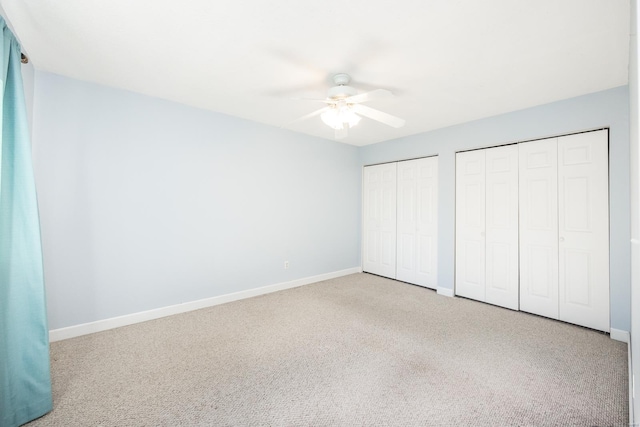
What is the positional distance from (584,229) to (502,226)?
760mm

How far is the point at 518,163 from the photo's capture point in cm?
338

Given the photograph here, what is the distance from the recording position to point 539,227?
10.6 feet

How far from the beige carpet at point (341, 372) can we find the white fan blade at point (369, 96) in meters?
2.13

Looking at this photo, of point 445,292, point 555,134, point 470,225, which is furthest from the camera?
point 445,292

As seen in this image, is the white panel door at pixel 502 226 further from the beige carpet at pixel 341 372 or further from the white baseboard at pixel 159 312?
the white baseboard at pixel 159 312

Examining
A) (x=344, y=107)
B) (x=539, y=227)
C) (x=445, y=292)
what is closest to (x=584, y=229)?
(x=539, y=227)

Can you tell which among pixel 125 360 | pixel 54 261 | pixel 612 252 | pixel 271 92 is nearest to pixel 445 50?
pixel 271 92

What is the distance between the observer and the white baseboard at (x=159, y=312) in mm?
2619

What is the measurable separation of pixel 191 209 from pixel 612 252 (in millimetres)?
4510

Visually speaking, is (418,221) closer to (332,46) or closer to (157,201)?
(332,46)

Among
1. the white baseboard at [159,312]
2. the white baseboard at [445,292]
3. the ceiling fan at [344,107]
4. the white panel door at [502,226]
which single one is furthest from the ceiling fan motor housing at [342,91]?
the white baseboard at [445,292]

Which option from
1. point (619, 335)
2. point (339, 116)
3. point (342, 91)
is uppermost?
point (342, 91)

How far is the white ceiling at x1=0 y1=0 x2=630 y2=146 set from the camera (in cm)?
171

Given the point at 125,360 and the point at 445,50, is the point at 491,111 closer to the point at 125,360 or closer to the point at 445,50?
the point at 445,50
